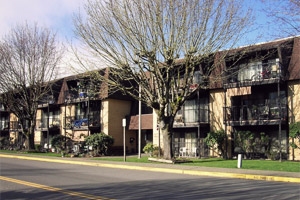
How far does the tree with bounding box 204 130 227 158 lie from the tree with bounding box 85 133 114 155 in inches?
359

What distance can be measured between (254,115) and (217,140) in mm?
3056

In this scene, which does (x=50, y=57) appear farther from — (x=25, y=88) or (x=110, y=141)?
(x=110, y=141)

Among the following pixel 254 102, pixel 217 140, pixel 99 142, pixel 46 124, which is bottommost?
pixel 99 142

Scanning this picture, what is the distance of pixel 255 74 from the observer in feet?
79.5

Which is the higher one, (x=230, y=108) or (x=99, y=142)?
(x=230, y=108)

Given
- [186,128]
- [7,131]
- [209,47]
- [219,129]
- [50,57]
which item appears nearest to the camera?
[209,47]

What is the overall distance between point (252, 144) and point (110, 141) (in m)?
12.2

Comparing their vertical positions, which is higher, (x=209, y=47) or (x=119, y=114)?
(x=209, y=47)

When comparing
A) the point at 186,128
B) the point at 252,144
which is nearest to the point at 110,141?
the point at 186,128

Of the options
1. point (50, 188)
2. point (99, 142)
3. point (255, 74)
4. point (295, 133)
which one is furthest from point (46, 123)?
point (50, 188)

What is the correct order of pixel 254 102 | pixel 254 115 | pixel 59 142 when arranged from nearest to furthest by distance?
pixel 254 115 < pixel 254 102 < pixel 59 142

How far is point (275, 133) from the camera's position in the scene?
79.8 ft

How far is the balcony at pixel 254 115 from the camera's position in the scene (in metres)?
23.2

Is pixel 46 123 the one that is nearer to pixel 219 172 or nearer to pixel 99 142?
pixel 99 142
